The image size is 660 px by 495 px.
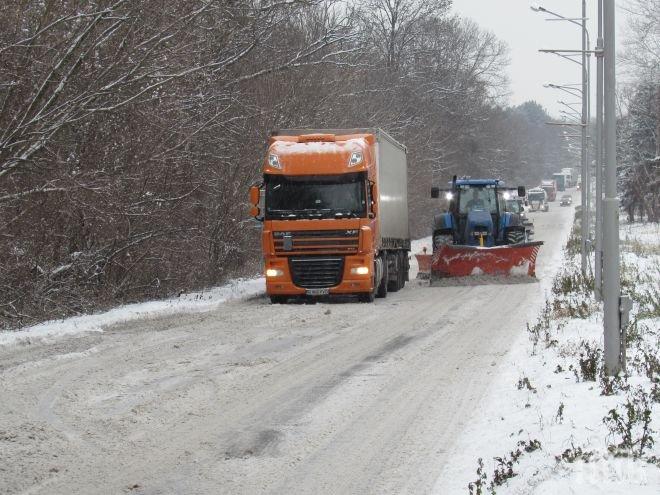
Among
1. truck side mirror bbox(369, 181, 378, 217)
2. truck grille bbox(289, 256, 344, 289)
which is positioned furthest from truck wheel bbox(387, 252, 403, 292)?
truck grille bbox(289, 256, 344, 289)

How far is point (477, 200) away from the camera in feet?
93.5

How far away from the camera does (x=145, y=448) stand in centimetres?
758

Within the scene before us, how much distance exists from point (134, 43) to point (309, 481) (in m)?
10.8

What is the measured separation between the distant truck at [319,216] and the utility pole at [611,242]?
10314 millimetres

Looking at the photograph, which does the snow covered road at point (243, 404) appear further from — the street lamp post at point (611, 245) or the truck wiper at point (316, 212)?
the truck wiper at point (316, 212)

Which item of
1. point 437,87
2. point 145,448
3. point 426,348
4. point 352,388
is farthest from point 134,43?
point 437,87

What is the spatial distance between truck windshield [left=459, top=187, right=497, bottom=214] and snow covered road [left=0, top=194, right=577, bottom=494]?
12243mm

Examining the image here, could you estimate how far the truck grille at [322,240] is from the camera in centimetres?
1973

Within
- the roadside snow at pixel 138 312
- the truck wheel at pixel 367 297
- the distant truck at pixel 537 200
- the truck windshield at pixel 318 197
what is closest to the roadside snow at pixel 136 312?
the roadside snow at pixel 138 312

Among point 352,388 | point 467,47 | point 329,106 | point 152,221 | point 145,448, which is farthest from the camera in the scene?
point 467,47

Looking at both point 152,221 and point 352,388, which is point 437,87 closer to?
point 152,221

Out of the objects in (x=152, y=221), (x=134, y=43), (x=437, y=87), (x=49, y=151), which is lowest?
(x=152, y=221)

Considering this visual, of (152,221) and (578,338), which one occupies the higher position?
(152,221)

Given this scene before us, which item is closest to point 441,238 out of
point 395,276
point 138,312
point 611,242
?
point 395,276
